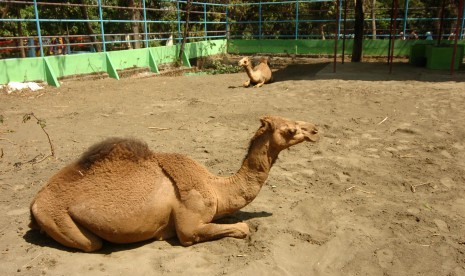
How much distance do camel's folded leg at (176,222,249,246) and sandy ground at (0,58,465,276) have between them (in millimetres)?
70

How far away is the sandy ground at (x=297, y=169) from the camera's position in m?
3.34

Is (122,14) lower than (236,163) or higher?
higher

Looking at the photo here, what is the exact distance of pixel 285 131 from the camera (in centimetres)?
356

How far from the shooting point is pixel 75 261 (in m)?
3.26

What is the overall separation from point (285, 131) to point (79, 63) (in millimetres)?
11162

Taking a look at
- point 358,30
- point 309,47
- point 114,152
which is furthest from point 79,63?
point 309,47

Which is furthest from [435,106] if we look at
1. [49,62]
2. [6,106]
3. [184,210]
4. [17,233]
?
[49,62]

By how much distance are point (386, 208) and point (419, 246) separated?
79 centimetres

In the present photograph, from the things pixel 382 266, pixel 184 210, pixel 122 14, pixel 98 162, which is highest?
pixel 122 14

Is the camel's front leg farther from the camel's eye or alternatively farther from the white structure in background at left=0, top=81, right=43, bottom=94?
the white structure in background at left=0, top=81, right=43, bottom=94

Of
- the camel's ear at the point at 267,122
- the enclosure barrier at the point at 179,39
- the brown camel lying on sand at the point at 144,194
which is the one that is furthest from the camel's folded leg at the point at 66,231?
the enclosure barrier at the point at 179,39

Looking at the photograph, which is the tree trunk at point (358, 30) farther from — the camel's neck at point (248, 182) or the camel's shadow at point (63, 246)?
the camel's shadow at point (63, 246)

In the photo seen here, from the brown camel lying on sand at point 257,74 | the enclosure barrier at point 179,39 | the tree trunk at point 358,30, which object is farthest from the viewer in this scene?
the tree trunk at point 358,30

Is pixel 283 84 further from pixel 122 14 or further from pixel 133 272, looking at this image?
pixel 122 14
